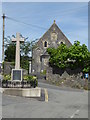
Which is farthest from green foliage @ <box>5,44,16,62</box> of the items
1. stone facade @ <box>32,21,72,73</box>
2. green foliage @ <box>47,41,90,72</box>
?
stone facade @ <box>32,21,72,73</box>

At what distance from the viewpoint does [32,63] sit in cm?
5516

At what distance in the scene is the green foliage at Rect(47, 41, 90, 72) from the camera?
36750 mm

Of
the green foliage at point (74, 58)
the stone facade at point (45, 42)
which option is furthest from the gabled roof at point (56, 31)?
the green foliage at point (74, 58)

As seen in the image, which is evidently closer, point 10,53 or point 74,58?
point 74,58

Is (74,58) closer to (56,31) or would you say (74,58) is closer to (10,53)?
(10,53)

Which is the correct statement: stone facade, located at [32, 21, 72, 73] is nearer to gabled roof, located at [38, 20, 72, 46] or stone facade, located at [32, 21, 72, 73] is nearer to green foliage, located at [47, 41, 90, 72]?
gabled roof, located at [38, 20, 72, 46]

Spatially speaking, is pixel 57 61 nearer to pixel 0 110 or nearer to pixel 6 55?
pixel 6 55

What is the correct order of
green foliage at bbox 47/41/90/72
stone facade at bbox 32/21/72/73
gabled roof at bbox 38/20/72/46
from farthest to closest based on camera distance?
gabled roof at bbox 38/20/72/46 < stone facade at bbox 32/21/72/73 < green foliage at bbox 47/41/90/72

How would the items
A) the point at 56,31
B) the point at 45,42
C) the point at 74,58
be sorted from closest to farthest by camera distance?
→ the point at 74,58 < the point at 45,42 < the point at 56,31

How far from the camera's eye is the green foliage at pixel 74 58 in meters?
36.8

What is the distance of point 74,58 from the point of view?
37094 mm

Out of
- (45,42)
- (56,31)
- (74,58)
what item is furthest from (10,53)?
(56,31)

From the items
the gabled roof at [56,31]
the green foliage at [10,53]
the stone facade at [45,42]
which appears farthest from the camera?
the gabled roof at [56,31]

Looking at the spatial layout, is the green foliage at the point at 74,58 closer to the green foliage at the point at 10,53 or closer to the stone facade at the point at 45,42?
the green foliage at the point at 10,53
